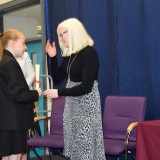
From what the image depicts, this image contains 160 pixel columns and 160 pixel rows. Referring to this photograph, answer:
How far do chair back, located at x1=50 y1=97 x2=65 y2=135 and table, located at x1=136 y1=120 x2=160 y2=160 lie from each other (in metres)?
1.29

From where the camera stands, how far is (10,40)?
238 centimetres

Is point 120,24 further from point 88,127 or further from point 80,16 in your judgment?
point 88,127

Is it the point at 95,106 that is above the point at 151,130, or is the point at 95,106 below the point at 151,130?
above

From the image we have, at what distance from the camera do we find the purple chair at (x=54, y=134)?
3193 millimetres

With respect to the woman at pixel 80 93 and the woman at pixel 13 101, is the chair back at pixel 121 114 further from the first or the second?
the woman at pixel 13 101

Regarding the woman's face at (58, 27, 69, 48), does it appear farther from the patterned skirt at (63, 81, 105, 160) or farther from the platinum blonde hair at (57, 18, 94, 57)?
the patterned skirt at (63, 81, 105, 160)

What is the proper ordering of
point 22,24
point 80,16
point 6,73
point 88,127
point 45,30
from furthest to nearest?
point 22,24 < point 45,30 < point 80,16 < point 88,127 < point 6,73

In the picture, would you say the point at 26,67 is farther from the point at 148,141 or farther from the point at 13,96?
the point at 148,141

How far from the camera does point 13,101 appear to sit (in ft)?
7.55

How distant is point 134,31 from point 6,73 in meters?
1.56

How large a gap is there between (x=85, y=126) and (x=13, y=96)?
0.59 meters

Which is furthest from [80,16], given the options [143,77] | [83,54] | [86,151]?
[86,151]

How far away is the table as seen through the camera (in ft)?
7.76

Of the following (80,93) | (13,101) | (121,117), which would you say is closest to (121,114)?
(121,117)
